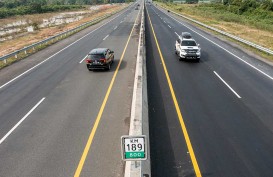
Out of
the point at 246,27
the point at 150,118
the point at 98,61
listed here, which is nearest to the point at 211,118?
the point at 150,118

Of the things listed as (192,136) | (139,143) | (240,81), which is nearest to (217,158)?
(192,136)

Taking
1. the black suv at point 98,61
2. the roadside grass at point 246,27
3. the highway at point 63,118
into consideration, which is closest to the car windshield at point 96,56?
the black suv at point 98,61

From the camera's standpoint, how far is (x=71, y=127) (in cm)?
1253

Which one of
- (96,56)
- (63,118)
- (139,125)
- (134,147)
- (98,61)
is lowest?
(63,118)

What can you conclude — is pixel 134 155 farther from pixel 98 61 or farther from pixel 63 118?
pixel 98 61

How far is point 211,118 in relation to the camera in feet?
43.2

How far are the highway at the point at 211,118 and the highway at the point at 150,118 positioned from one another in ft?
0.12

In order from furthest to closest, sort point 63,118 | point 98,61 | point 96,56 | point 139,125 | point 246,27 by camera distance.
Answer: point 246,27 → point 96,56 → point 98,61 → point 63,118 → point 139,125

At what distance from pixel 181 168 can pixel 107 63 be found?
45.2 feet

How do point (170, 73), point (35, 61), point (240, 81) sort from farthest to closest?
point (35, 61)
point (170, 73)
point (240, 81)

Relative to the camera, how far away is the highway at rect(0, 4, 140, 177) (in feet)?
32.1

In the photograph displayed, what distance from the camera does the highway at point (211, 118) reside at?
9578 mm

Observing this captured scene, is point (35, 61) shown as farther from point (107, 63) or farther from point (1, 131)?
point (1, 131)

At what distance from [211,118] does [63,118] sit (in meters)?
7.04
